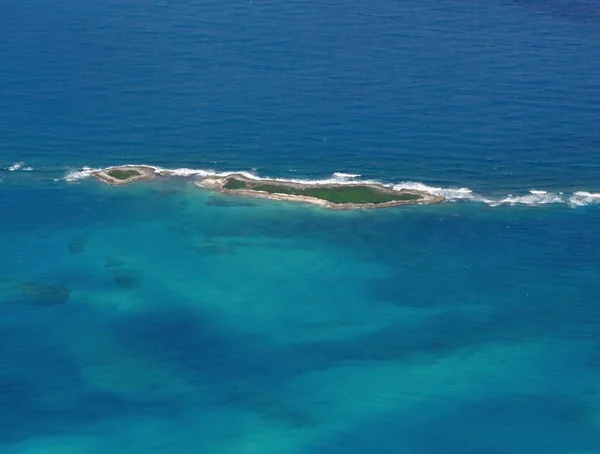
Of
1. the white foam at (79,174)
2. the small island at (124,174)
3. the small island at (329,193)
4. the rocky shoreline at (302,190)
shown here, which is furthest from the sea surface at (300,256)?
the small island at (329,193)

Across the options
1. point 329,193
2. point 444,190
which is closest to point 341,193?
point 329,193

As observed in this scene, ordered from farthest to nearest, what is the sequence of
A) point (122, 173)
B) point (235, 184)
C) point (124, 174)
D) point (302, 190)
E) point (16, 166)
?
point (16, 166), point (122, 173), point (124, 174), point (235, 184), point (302, 190)

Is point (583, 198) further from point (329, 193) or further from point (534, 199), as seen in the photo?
point (329, 193)

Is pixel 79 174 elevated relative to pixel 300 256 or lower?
elevated

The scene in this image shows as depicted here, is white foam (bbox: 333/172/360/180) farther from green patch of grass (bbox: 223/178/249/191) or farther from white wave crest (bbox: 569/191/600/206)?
white wave crest (bbox: 569/191/600/206)

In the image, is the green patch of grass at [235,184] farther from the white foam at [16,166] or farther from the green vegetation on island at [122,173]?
the white foam at [16,166]

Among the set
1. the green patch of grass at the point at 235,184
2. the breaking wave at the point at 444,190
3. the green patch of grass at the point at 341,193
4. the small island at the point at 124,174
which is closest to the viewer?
the breaking wave at the point at 444,190

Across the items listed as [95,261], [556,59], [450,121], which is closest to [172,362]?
[95,261]
